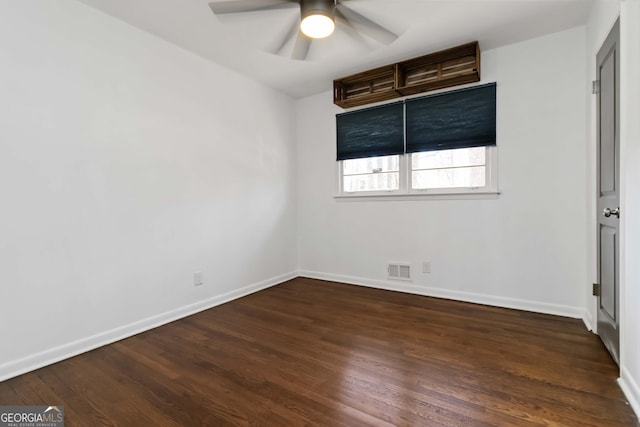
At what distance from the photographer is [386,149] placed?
11.8ft

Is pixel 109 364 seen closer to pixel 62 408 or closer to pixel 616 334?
pixel 62 408

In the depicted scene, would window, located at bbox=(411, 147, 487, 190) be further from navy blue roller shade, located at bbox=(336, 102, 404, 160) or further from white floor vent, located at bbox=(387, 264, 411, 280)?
white floor vent, located at bbox=(387, 264, 411, 280)

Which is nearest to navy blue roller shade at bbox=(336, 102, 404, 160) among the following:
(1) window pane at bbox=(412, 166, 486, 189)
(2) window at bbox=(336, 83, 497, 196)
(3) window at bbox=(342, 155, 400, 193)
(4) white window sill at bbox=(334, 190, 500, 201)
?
(2) window at bbox=(336, 83, 497, 196)

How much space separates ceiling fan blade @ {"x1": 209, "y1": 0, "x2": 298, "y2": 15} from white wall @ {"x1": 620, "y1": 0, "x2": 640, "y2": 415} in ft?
5.92

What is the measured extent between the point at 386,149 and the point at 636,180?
232 cm

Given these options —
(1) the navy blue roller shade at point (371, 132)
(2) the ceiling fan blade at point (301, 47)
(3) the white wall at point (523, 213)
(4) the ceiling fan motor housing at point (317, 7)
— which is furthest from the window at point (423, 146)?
(4) the ceiling fan motor housing at point (317, 7)

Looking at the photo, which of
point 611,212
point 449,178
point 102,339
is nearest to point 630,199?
point 611,212

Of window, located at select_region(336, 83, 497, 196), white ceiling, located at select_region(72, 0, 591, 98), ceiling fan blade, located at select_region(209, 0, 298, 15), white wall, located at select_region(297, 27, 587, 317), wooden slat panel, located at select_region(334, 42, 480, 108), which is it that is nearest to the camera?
ceiling fan blade, located at select_region(209, 0, 298, 15)

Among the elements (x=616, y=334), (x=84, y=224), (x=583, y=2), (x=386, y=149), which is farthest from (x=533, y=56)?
(x=84, y=224)

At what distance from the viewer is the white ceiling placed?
7.33 ft

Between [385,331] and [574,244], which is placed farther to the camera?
[574,244]

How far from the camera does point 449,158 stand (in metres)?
3.24

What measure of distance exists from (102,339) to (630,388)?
3358mm

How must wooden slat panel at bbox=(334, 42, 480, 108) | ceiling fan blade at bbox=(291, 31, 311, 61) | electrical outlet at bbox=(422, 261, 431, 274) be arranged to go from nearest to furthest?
ceiling fan blade at bbox=(291, 31, 311, 61) → wooden slat panel at bbox=(334, 42, 480, 108) → electrical outlet at bbox=(422, 261, 431, 274)
